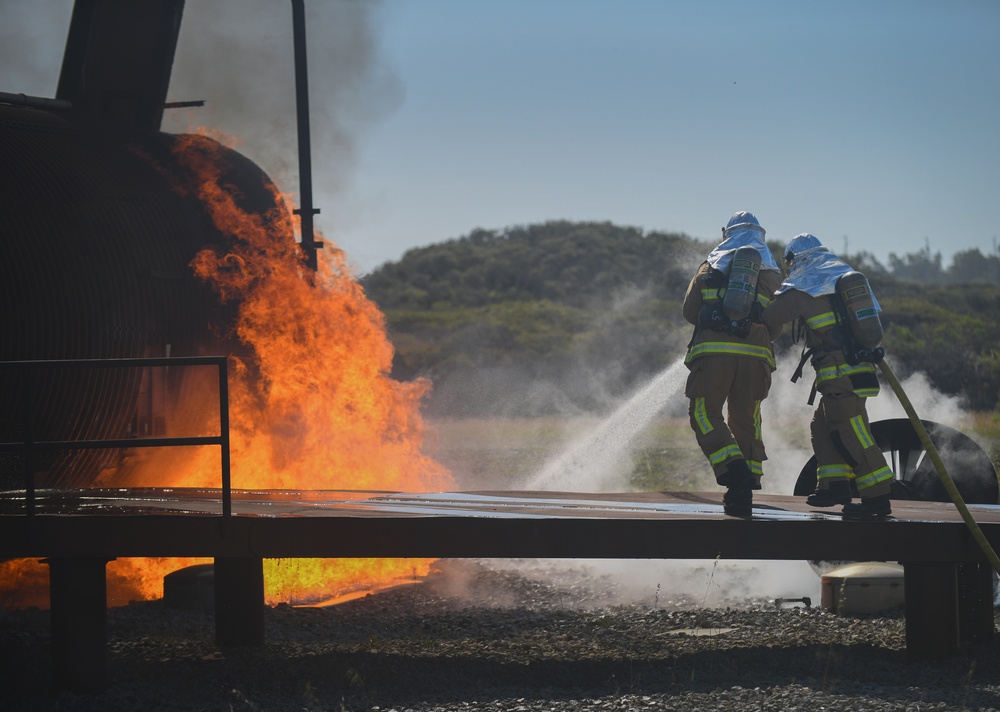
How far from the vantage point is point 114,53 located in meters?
11.9

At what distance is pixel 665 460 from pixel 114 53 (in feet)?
50.2

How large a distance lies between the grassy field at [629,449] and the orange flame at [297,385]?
6.48m

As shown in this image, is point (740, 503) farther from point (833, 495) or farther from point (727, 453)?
point (833, 495)

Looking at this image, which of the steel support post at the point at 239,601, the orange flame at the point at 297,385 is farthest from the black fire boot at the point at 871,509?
the orange flame at the point at 297,385

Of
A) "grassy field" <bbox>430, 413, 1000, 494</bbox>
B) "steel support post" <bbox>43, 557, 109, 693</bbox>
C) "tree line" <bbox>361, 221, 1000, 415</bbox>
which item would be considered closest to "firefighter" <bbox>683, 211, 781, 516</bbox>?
"steel support post" <bbox>43, 557, 109, 693</bbox>

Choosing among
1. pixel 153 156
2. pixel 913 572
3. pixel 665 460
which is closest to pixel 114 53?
pixel 153 156

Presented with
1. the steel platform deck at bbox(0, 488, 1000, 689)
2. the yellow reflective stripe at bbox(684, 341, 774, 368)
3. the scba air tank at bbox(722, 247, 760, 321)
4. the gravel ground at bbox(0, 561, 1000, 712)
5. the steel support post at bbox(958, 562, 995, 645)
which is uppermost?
the scba air tank at bbox(722, 247, 760, 321)

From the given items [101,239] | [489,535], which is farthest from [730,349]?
[101,239]

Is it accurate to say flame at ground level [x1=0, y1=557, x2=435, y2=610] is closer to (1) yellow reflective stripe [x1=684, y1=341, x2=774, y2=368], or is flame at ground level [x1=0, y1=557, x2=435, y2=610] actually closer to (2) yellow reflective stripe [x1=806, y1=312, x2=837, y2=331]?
(1) yellow reflective stripe [x1=684, y1=341, x2=774, y2=368]

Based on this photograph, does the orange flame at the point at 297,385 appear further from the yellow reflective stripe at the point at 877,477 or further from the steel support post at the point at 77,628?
the yellow reflective stripe at the point at 877,477

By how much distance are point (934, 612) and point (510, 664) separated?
281 centimetres

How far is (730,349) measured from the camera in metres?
7.33

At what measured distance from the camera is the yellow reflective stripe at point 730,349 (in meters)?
7.32

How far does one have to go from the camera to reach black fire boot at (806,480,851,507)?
7.57m
